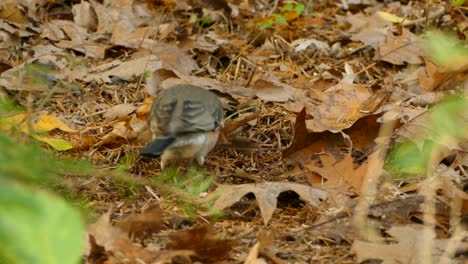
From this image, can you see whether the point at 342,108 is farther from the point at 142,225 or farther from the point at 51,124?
the point at 142,225

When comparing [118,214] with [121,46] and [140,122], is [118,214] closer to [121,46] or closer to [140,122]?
[140,122]

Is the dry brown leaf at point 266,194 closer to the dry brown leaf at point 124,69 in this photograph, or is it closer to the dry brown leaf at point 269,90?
the dry brown leaf at point 269,90

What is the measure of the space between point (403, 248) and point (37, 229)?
73.6 inches

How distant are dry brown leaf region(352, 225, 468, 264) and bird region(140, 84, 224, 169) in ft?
3.98

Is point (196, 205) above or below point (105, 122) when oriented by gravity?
above


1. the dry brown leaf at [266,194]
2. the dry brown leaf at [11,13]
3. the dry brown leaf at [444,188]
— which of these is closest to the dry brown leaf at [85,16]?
the dry brown leaf at [11,13]

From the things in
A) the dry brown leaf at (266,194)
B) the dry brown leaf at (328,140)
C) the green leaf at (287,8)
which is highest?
the dry brown leaf at (266,194)

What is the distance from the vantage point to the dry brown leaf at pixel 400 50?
559 cm

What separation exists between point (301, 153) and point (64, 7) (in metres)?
2.86

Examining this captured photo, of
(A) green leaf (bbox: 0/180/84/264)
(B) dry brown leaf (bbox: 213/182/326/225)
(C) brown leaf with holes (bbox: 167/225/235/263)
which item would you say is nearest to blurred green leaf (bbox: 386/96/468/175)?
(B) dry brown leaf (bbox: 213/182/326/225)

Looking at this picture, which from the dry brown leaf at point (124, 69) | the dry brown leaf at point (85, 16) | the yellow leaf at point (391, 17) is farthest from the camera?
the yellow leaf at point (391, 17)

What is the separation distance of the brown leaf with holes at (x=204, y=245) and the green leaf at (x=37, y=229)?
1371mm

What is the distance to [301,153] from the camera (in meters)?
4.18

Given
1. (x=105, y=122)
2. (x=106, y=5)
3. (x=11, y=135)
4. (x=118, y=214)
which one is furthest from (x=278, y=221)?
(x=106, y=5)
